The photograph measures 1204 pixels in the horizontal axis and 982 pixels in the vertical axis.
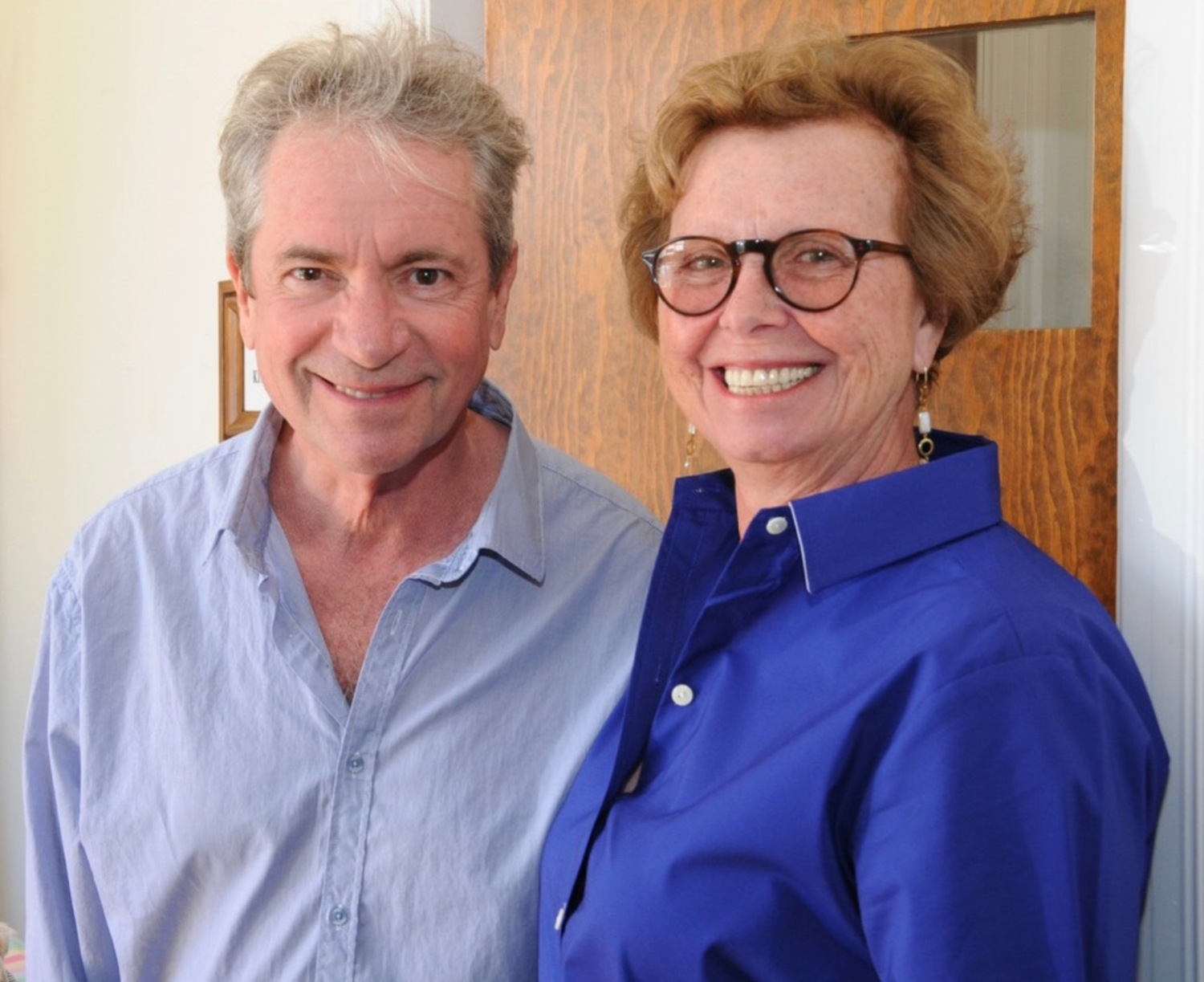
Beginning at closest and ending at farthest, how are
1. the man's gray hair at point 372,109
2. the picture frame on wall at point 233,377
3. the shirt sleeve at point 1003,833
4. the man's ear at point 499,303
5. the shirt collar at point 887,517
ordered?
the shirt sleeve at point 1003,833 → the shirt collar at point 887,517 → the man's gray hair at point 372,109 → the man's ear at point 499,303 → the picture frame on wall at point 233,377

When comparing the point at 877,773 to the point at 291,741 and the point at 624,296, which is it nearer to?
the point at 291,741

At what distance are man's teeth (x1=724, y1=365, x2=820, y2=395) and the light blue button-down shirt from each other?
0.33 meters

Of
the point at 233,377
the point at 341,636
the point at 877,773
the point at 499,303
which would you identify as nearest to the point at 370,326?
the point at 499,303

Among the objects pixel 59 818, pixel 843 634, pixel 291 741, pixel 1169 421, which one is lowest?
pixel 59 818

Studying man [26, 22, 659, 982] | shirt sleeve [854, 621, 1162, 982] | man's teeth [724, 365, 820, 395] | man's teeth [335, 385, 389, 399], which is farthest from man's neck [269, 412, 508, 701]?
shirt sleeve [854, 621, 1162, 982]

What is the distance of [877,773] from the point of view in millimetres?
918

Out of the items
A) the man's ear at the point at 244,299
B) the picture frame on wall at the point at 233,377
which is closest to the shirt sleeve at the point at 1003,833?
the man's ear at the point at 244,299

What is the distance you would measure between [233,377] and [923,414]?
1.57 metres

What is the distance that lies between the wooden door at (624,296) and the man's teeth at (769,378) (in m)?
0.51

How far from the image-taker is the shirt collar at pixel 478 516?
52.7 inches

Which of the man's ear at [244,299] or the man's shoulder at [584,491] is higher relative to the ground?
the man's ear at [244,299]

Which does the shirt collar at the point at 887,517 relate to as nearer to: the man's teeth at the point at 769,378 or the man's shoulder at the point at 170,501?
the man's teeth at the point at 769,378

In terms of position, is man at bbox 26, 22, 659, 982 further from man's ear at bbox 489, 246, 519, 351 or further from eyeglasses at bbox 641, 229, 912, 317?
eyeglasses at bbox 641, 229, 912, 317

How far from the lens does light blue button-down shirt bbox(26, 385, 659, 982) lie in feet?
4.02
